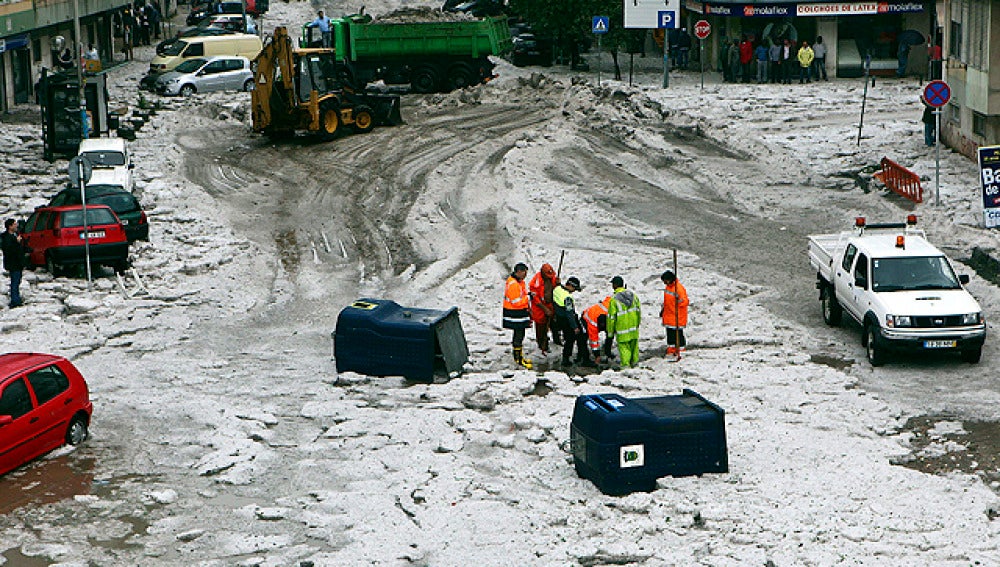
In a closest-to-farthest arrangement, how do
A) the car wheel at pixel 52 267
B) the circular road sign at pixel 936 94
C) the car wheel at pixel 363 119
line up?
the car wheel at pixel 52 267 → the circular road sign at pixel 936 94 → the car wheel at pixel 363 119

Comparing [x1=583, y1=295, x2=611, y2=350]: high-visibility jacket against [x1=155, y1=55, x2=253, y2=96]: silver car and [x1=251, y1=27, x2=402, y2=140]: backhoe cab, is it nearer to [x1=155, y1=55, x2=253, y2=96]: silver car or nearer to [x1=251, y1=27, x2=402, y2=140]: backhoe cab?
[x1=251, y1=27, x2=402, y2=140]: backhoe cab

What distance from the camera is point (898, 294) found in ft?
67.8

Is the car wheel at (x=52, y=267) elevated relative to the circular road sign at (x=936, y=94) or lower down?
lower down

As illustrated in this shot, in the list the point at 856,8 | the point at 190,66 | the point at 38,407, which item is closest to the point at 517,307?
the point at 38,407

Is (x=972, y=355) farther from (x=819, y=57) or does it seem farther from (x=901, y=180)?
(x=819, y=57)

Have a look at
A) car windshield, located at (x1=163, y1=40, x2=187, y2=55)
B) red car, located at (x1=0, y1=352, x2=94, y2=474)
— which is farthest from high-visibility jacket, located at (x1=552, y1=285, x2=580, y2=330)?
car windshield, located at (x1=163, y1=40, x2=187, y2=55)

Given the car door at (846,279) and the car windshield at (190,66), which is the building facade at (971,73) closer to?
the car door at (846,279)

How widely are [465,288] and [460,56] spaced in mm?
23886

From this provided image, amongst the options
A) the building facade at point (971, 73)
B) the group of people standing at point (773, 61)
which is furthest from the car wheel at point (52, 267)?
the group of people standing at point (773, 61)

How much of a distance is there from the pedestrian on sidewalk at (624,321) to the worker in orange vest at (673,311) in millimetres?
757

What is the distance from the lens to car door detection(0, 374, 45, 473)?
1589 centimetres

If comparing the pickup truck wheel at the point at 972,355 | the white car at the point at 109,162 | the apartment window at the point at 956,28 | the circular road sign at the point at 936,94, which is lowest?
the pickup truck wheel at the point at 972,355

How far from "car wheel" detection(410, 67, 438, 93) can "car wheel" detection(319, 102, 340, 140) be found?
327 inches

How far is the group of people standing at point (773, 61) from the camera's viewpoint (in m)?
47.3
